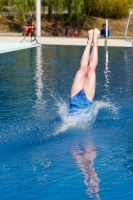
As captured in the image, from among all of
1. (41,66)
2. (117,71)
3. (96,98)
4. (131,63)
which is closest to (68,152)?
(96,98)

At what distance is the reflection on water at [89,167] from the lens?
5000mm

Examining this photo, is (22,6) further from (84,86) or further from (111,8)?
(84,86)

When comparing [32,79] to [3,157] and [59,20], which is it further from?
[59,20]

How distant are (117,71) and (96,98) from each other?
13.4ft

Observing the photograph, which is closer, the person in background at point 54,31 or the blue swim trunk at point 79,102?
the blue swim trunk at point 79,102

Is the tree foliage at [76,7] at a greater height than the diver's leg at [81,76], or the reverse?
the tree foliage at [76,7]

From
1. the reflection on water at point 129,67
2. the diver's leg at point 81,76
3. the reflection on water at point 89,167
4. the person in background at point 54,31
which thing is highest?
the diver's leg at point 81,76

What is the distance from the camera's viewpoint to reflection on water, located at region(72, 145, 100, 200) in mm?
5000

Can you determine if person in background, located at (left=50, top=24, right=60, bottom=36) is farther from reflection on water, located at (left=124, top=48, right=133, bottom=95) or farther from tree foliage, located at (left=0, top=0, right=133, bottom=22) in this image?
reflection on water, located at (left=124, top=48, right=133, bottom=95)

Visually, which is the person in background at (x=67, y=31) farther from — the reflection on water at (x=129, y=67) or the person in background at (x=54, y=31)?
the reflection on water at (x=129, y=67)

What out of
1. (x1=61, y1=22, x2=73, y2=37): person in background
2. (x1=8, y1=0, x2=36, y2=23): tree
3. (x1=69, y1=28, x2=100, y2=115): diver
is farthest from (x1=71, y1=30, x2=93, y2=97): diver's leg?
(x1=8, y1=0, x2=36, y2=23): tree

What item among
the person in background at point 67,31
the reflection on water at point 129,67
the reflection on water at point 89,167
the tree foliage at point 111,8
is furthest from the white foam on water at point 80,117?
the tree foliage at point 111,8

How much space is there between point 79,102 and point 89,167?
7.08 ft

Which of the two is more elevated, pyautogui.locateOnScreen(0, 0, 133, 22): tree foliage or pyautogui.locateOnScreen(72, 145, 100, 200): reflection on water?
pyautogui.locateOnScreen(0, 0, 133, 22): tree foliage
